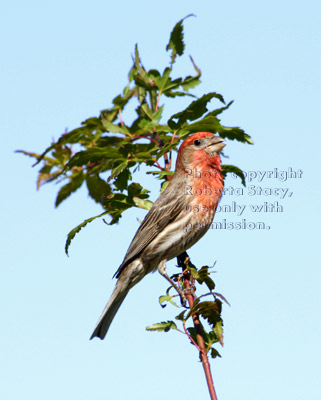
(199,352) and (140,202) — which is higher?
(140,202)

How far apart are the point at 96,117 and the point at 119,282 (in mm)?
2491

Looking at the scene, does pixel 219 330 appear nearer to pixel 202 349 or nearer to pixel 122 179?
pixel 202 349

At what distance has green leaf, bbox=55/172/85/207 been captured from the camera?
6746 mm

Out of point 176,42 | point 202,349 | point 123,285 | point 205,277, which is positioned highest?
point 176,42

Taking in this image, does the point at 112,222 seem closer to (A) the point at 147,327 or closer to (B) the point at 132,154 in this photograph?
(B) the point at 132,154

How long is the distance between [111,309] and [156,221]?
1.33m

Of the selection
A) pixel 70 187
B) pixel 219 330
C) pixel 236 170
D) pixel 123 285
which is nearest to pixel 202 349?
pixel 219 330

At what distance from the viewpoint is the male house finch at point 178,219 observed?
7688 millimetres

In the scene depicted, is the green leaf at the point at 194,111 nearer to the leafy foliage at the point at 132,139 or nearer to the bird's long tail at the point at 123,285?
the leafy foliage at the point at 132,139

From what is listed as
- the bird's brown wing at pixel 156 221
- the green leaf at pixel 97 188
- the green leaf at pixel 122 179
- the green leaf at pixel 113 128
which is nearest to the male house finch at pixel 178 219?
the bird's brown wing at pixel 156 221

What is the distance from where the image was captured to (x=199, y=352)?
4.72 meters

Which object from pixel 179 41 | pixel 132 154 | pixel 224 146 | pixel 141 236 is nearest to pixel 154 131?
pixel 132 154

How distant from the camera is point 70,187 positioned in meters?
6.80

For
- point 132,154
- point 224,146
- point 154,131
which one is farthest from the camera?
point 224,146
